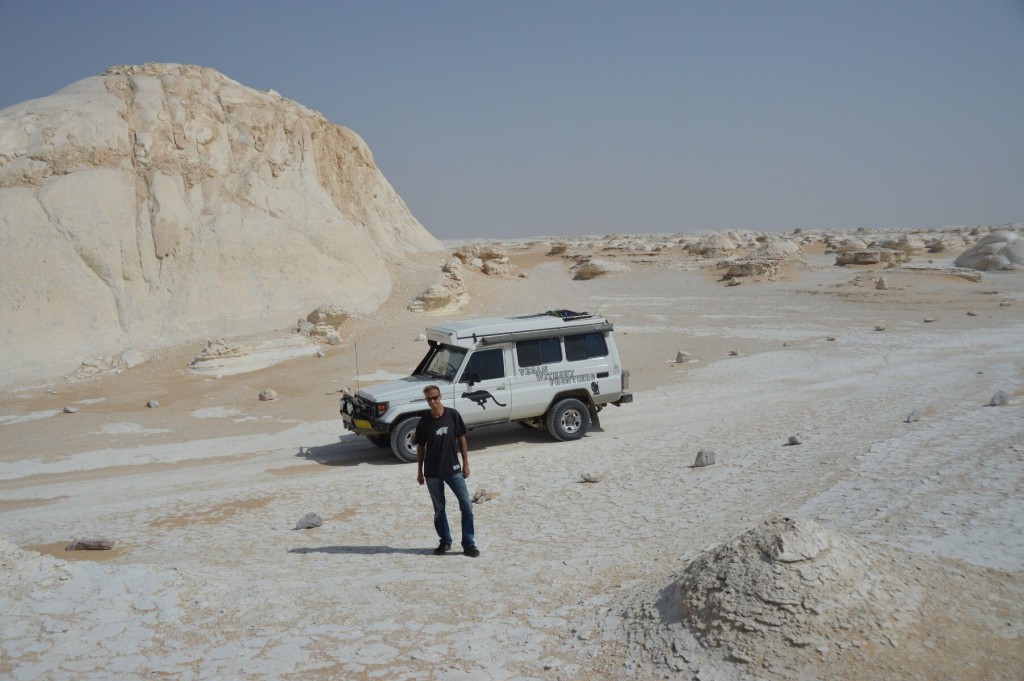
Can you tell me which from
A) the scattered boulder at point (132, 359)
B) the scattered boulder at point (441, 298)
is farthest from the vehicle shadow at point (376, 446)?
the scattered boulder at point (441, 298)

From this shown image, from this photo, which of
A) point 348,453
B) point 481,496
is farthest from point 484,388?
point 481,496

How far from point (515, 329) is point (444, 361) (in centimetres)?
135

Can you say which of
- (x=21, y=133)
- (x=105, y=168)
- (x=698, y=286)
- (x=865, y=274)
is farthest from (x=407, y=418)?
(x=865, y=274)

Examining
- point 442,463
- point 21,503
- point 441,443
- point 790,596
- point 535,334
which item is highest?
point 535,334

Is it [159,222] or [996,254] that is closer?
[159,222]

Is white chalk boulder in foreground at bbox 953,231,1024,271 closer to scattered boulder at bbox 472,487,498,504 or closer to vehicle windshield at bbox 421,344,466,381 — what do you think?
vehicle windshield at bbox 421,344,466,381

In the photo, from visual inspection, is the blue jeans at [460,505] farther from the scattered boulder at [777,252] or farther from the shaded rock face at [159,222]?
the scattered boulder at [777,252]

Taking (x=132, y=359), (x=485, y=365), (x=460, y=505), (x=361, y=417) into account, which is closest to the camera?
(x=460, y=505)

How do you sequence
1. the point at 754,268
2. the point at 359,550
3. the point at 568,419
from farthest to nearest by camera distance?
the point at 754,268
the point at 568,419
the point at 359,550

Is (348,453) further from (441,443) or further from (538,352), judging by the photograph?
(441,443)

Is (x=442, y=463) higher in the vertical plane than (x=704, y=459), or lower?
higher

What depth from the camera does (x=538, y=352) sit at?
12.7 metres

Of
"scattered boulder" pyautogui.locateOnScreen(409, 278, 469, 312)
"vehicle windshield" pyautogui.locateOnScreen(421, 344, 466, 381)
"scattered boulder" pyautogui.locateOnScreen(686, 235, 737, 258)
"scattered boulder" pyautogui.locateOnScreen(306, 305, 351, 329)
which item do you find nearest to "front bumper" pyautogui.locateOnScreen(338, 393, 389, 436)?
"vehicle windshield" pyautogui.locateOnScreen(421, 344, 466, 381)

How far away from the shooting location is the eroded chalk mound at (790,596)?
15.6 ft
